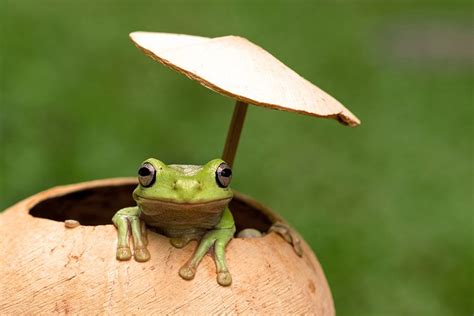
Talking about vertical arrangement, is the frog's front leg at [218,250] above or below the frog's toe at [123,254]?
above

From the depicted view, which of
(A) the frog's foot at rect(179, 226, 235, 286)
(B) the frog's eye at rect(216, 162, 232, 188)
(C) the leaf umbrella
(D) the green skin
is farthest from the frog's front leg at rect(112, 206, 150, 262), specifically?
(C) the leaf umbrella

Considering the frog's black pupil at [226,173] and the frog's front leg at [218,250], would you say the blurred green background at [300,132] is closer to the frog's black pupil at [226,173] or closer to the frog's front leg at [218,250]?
the frog's front leg at [218,250]

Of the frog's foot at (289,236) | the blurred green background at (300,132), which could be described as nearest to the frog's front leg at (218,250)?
the frog's foot at (289,236)

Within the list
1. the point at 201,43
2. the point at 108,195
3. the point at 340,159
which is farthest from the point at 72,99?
the point at 201,43

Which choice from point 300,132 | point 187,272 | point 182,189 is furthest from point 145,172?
point 300,132

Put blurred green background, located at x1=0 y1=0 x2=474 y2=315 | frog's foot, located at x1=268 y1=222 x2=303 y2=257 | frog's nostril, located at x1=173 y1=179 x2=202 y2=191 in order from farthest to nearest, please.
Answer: blurred green background, located at x1=0 y1=0 x2=474 y2=315 → frog's foot, located at x1=268 y1=222 x2=303 y2=257 → frog's nostril, located at x1=173 y1=179 x2=202 y2=191

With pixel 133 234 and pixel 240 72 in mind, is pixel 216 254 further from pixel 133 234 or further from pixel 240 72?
pixel 240 72

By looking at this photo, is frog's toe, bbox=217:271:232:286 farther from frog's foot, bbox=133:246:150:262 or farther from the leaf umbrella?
the leaf umbrella
